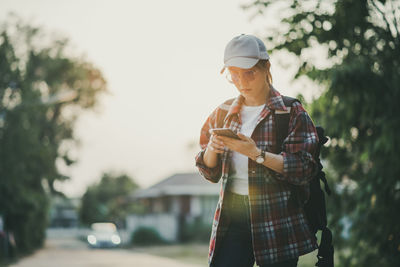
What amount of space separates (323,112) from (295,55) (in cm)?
85

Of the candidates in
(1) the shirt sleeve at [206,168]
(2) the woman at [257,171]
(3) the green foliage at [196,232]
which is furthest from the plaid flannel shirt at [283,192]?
(3) the green foliage at [196,232]

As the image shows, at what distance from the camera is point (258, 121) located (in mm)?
2463

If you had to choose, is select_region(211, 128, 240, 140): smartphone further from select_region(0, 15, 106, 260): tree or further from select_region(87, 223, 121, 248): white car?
select_region(87, 223, 121, 248): white car

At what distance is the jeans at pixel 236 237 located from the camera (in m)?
2.46

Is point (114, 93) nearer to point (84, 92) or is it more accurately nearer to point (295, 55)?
point (84, 92)

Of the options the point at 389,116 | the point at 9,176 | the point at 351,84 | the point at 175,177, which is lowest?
the point at 175,177

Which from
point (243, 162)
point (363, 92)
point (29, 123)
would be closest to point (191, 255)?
point (29, 123)

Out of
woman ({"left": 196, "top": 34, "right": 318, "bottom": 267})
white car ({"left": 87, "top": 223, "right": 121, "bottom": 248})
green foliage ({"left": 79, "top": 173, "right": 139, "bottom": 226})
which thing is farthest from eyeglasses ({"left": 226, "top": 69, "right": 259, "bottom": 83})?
green foliage ({"left": 79, "top": 173, "right": 139, "bottom": 226})

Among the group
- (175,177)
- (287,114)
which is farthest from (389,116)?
(175,177)

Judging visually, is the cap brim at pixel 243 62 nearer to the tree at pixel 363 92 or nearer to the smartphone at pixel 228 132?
the smartphone at pixel 228 132

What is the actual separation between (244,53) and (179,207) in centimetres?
3864

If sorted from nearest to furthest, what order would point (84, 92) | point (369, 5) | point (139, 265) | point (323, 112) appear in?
point (369, 5) < point (323, 112) < point (139, 265) < point (84, 92)

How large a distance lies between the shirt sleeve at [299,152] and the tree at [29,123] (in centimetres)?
1825

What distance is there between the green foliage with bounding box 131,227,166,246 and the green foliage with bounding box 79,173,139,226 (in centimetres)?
2145
